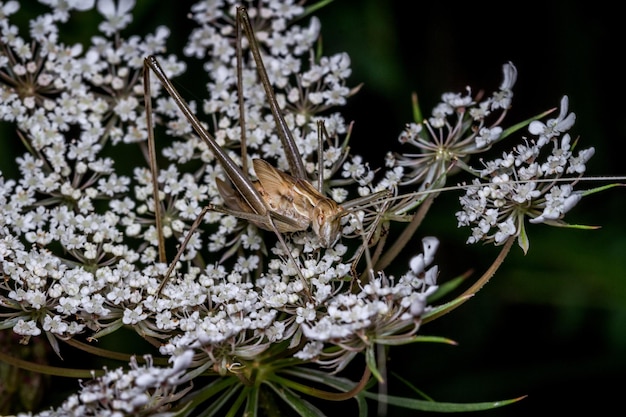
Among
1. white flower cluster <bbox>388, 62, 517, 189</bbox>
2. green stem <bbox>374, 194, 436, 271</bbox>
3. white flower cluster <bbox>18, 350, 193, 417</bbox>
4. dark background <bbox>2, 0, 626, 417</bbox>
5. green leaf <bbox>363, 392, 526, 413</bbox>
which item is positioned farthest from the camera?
dark background <bbox>2, 0, 626, 417</bbox>

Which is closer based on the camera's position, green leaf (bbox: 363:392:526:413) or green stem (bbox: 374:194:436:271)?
green leaf (bbox: 363:392:526:413)

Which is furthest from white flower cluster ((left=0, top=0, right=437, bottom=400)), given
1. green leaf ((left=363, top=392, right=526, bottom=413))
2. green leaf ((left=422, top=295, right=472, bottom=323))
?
green leaf ((left=363, top=392, right=526, bottom=413))

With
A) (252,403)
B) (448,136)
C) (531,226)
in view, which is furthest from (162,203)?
(531,226)

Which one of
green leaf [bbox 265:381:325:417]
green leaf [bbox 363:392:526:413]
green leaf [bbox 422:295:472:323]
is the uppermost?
green leaf [bbox 422:295:472:323]

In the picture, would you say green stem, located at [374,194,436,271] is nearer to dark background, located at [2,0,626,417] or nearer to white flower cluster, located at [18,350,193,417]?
dark background, located at [2,0,626,417]

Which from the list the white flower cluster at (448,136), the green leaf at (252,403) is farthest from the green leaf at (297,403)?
the white flower cluster at (448,136)

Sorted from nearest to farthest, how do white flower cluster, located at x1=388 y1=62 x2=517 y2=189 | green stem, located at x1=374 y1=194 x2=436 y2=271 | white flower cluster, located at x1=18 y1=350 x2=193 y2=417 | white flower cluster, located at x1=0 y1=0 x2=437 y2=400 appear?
white flower cluster, located at x1=18 y1=350 x2=193 y2=417 → white flower cluster, located at x1=0 y1=0 x2=437 y2=400 → green stem, located at x1=374 y1=194 x2=436 y2=271 → white flower cluster, located at x1=388 y1=62 x2=517 y2=189

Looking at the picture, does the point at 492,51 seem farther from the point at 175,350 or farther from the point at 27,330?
the point at 27,330

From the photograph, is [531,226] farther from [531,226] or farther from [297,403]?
[297,403]
